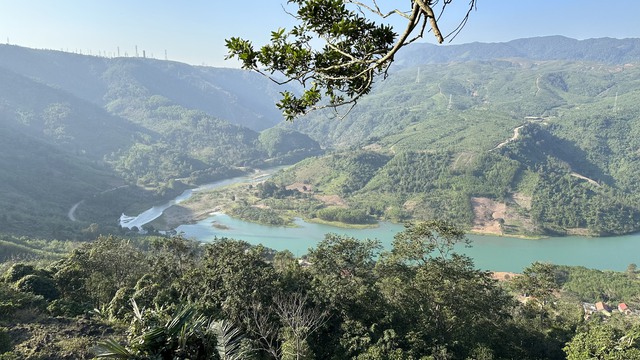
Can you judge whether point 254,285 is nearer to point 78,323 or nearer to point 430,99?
point 78,323

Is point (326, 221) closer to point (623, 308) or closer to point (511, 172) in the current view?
point (511, 172)

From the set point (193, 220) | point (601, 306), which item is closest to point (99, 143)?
point (193, 220)

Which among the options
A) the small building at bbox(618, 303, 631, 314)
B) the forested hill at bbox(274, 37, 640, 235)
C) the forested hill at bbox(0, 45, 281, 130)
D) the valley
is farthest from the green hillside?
the forested hill at bbox(0, 45, 281, 130)

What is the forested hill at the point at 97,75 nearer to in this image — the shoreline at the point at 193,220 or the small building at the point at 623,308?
the shoreline at the point at 193,220

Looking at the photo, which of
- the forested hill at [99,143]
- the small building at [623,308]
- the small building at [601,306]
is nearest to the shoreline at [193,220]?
the forested hill at [99,143]

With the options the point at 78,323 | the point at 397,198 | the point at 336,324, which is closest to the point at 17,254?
the point at 78,323
